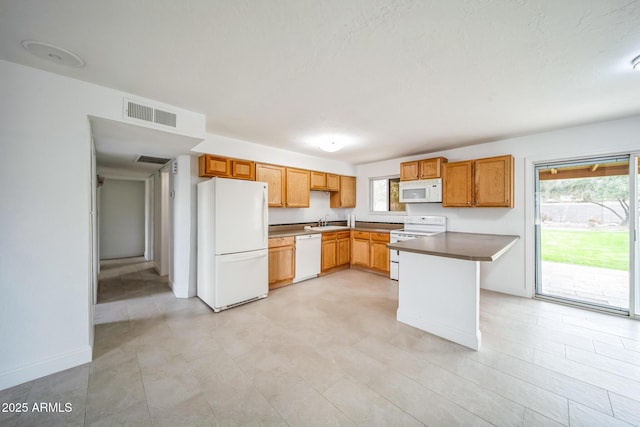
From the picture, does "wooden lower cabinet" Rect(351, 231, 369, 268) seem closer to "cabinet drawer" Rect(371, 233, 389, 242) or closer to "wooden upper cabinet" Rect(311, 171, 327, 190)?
"cabinet drawer" Rect(371, 233, 389, 242)

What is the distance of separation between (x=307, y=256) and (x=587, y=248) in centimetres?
413

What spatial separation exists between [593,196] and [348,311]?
3656 mm

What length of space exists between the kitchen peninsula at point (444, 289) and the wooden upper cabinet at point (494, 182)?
1.28 m

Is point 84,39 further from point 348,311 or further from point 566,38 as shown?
point 348,311

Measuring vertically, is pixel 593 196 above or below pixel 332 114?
below

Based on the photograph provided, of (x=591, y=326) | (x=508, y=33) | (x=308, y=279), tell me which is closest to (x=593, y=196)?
(x=591, y=326)

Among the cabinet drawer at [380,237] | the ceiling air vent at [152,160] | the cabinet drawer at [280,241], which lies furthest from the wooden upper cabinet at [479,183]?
the ceiling air vent at [152,160]

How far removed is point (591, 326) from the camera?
2697 millimetres

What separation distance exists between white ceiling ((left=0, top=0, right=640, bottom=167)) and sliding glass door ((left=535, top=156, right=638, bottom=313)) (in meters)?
0.79

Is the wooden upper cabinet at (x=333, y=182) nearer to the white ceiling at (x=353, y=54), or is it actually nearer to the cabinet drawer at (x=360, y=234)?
the cabinet drawer at (x=360, y=234)

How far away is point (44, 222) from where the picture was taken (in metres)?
1.94

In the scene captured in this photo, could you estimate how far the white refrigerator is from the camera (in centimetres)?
313

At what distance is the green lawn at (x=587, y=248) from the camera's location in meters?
3.05

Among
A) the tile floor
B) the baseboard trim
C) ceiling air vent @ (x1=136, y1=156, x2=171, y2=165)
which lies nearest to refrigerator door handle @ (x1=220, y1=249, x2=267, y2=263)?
the tile floor
